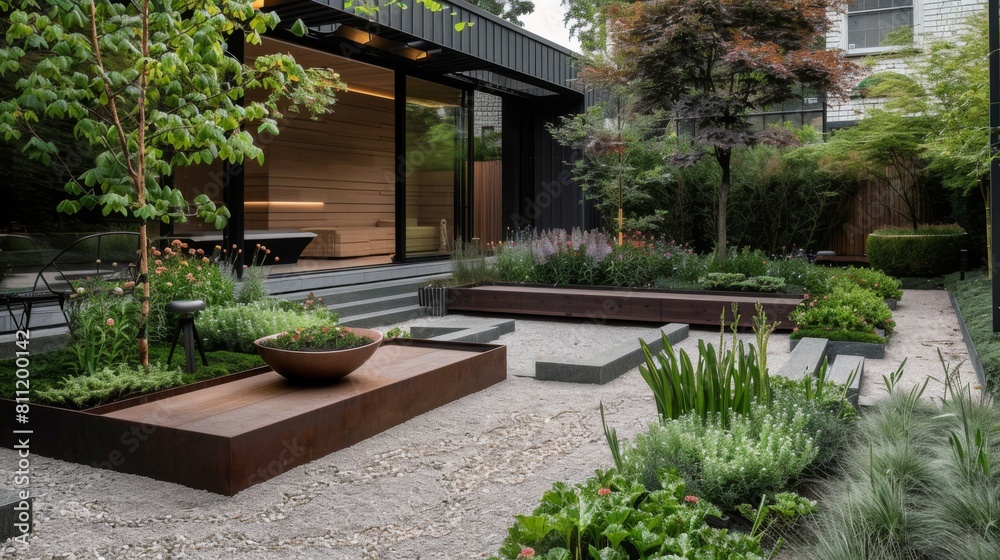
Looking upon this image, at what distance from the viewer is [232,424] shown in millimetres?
3271

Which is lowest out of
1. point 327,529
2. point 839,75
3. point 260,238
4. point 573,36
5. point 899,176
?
point 327,529

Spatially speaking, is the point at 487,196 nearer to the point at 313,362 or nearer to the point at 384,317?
the point at 384,317

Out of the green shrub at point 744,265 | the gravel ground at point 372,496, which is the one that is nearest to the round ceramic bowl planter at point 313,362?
the gravel ground at point 372,496

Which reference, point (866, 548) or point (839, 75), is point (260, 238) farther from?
point (866, 548)

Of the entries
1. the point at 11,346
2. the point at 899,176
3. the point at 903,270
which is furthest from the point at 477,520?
the point at 899,176

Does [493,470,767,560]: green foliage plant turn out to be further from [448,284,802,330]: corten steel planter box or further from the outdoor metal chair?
[448,284,802,330]: corten steel planter box

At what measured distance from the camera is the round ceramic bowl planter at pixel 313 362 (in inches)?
156

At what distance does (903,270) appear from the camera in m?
11.8

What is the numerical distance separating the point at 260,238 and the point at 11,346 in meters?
4.64

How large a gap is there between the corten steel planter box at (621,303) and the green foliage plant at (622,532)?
5614 mm

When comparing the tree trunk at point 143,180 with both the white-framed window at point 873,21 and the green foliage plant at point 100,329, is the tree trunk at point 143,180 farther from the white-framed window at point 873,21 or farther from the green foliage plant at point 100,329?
the white-framed window at point 873,21

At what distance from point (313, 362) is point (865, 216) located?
12.5m

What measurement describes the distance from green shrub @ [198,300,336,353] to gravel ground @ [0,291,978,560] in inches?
54.4

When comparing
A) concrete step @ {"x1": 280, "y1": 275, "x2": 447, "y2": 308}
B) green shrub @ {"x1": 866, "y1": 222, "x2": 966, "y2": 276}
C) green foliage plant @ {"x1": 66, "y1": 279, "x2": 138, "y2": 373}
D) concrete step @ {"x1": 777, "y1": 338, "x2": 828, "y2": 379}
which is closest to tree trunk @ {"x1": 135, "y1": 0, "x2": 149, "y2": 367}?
green foliage plant @ {"x1": 66, "y1": 279, "x2": 138, "y2": 373}
